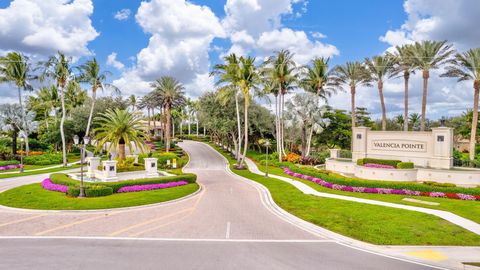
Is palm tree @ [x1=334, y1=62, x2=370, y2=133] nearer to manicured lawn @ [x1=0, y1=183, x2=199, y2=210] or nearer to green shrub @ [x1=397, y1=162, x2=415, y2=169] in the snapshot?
green shrub @ [x1=397, y1=162, x2=415, y2=169]

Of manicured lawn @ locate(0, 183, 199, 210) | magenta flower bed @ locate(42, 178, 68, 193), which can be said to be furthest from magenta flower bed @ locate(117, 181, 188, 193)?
magenta flower bed @ locate(42, 178, 68, 193)

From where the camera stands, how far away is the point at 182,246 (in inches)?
472

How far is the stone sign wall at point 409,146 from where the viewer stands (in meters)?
29.4

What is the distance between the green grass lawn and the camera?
12.9 metres

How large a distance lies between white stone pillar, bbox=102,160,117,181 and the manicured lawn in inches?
161

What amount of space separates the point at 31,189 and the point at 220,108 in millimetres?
30798

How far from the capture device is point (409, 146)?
32062mm

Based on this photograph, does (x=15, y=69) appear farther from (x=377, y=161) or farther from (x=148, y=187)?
(x=377, y=161)

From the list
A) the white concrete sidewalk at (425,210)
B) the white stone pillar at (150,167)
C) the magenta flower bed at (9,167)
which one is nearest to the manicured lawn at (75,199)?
the white stone pillar at (150,167)

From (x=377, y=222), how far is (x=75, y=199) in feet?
62.6

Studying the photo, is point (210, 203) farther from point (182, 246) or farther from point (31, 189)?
point (31, 189)

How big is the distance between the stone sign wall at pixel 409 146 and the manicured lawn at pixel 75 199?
22675 millimetres

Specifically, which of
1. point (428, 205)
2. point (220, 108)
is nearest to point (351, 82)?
point (220, 108)

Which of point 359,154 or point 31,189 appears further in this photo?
point 359,154
